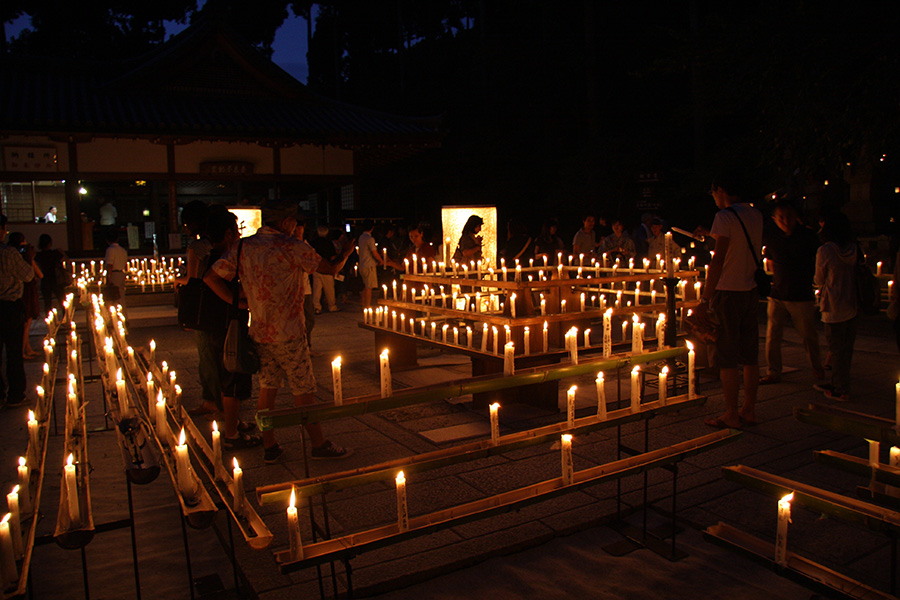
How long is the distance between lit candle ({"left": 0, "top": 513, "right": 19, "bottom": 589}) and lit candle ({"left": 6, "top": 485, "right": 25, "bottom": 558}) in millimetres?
146

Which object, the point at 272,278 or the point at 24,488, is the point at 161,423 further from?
the point at 272,278

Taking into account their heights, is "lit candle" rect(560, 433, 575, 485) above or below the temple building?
below

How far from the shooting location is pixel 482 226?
10648 mm

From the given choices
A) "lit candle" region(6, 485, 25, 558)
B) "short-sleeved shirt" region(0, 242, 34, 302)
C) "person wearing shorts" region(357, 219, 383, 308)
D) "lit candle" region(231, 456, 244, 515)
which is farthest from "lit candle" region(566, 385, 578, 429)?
"person wearing shorts" region(357, 219, 383, 308)

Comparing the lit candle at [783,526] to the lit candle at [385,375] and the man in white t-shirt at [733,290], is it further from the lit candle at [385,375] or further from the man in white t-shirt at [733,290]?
the man in white t-shirt at [733,290]

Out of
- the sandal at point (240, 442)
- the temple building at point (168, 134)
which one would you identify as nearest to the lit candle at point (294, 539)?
the sandal at point (240, 442)

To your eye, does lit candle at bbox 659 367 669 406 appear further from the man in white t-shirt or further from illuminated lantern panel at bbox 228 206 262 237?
illuminated lantern panel at bbox 228 206 262 237

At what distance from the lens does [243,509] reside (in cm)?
313

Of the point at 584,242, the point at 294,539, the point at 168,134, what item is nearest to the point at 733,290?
the point at 294,539

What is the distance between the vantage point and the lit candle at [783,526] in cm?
268

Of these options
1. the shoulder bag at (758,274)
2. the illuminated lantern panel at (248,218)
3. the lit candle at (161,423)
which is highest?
the illuminated lantern panel at (248,218)

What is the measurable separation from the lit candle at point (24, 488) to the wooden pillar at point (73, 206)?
1329cm

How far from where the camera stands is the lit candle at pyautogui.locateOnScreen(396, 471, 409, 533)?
295 centimetres

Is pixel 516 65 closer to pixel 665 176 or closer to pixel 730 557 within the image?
pixel 665 176
